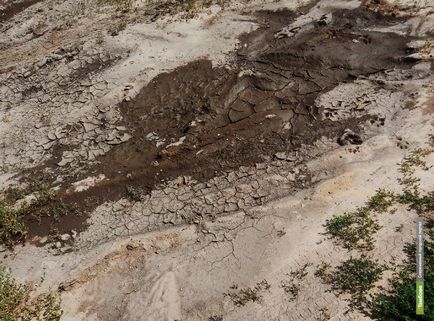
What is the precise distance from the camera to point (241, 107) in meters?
7.87

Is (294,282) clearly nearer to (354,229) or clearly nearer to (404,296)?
(354,229)

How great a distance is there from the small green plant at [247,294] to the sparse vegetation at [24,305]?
239 cm

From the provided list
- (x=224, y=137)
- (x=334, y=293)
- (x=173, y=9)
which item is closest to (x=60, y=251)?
(x=224, y=137)

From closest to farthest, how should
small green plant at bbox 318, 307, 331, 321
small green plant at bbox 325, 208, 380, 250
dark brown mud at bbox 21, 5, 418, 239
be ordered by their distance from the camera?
small green plant at bbox 318, 307, 331, 321 → small green plant at bbox 325, 208, 380, 250 → dark brown mud at bbox 21, 5, 418, 239

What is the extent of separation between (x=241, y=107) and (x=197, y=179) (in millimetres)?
1825

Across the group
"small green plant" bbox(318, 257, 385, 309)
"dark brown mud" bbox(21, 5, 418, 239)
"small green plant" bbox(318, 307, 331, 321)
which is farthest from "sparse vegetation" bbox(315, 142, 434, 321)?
"dark brown mud" bbox(21, 5, 418, 239)

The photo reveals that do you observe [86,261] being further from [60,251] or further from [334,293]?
[334,293]

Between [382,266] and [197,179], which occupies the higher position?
[197,179]

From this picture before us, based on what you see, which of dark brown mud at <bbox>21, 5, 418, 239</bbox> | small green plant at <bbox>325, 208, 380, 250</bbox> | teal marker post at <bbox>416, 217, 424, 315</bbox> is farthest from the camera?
dark brown mud at <bbox>21, 5, 418, 239</bbox>

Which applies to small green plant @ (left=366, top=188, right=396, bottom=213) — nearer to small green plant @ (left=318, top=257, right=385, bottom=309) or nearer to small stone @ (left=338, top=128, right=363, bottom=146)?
small green plant @ (left=318, top=257, right=385, bottom=309)

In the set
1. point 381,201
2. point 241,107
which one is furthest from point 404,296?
point 241,107

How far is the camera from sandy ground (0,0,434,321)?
18.2 ft

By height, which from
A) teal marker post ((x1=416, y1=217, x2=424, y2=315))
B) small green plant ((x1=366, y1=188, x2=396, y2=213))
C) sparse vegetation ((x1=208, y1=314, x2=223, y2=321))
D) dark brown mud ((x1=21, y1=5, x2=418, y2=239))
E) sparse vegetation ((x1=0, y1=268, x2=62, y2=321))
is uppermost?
dark brown mud ((x1=21, y1=5, x2=418, y2=239))

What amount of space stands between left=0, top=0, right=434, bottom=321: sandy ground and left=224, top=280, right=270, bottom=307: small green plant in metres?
0.07
